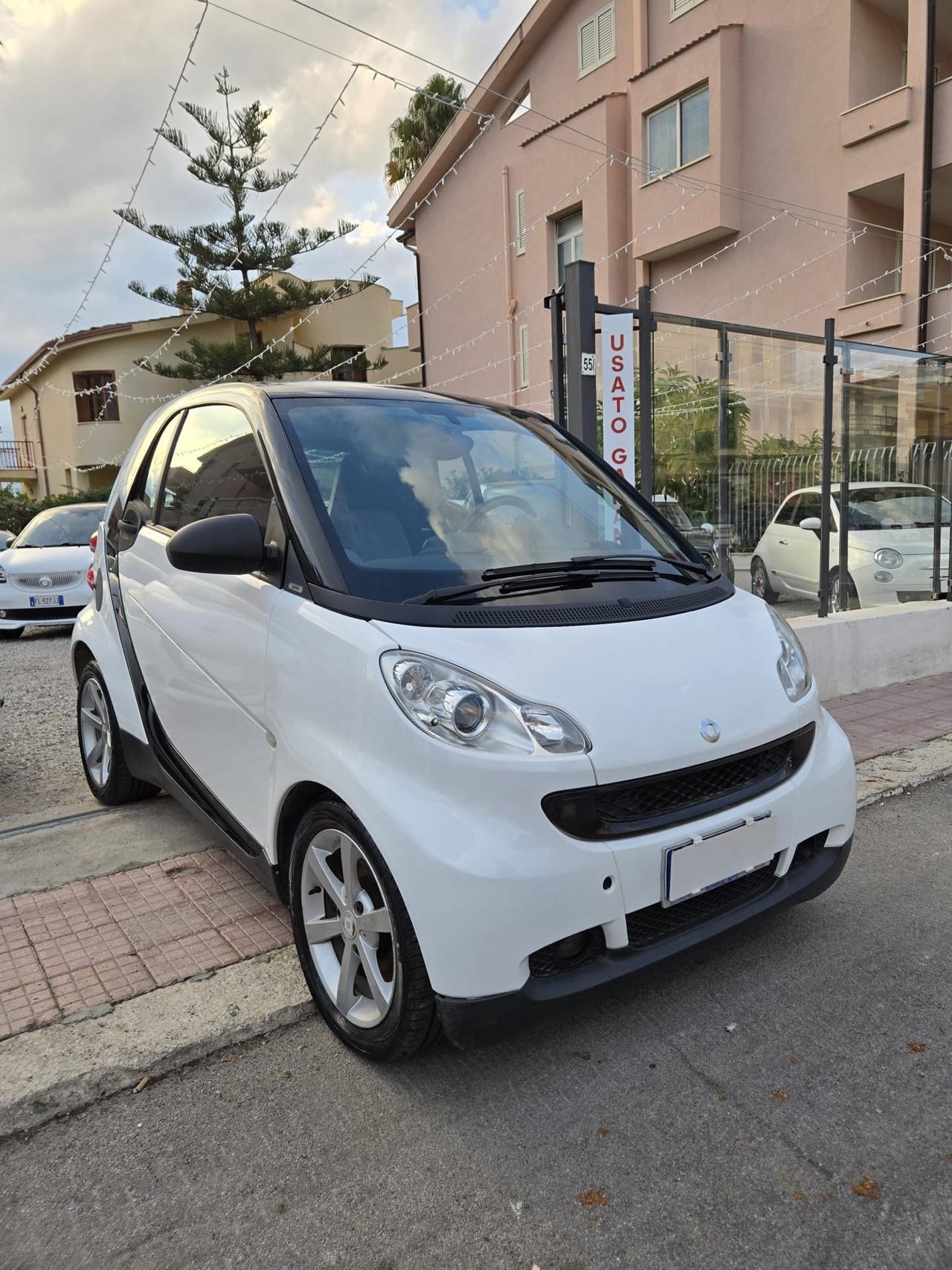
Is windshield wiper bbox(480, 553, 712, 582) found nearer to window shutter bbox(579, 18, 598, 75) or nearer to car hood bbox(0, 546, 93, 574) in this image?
car hood bbox(0, 546, 93, 574)

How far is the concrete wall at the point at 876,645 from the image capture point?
20.6 ft

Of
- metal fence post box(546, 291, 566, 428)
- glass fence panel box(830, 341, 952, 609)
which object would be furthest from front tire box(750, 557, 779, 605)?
metal fence post box(546, 291, 566, 428)

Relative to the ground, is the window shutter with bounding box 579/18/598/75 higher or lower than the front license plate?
higher

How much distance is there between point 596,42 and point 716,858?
20.5 meters

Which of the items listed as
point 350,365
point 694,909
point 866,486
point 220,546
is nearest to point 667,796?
point 694,909

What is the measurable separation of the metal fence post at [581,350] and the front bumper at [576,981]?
132 inches

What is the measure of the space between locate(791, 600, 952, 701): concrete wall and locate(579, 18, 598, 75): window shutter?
52.6 ft

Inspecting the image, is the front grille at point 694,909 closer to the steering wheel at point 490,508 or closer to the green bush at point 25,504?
the steering wheel at point 490,508

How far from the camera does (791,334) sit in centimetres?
652

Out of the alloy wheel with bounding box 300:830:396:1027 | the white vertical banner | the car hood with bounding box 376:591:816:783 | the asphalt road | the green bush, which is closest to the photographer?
the asphalt road

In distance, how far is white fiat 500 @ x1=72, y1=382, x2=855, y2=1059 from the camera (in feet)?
7.04

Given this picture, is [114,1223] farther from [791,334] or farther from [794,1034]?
[791,334]

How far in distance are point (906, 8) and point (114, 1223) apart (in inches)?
717

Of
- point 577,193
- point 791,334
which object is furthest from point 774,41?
point 791,334
